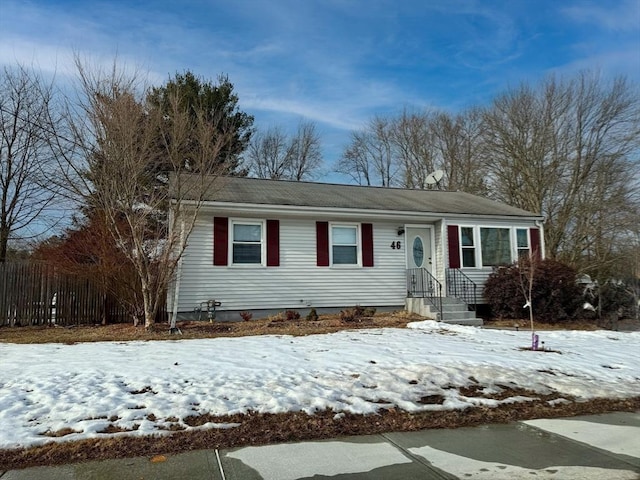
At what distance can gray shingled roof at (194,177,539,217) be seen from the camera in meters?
12.6

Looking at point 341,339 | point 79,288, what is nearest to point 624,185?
point 341,339

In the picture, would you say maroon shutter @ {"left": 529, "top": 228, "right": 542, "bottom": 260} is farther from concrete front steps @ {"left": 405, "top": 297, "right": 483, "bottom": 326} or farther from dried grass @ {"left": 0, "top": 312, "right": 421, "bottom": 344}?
dried grass @ {"left": 0, "top": 312, "right": 421, "bottom": 344}

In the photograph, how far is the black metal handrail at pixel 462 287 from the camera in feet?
45.8

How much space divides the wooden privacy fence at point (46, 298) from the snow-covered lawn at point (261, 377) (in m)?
3.11

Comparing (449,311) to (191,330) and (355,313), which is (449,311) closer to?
(355,313)

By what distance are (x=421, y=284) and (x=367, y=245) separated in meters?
2.20

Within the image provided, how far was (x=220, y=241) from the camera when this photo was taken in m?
12.0

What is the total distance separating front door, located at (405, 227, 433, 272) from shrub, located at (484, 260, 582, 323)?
2.15 m

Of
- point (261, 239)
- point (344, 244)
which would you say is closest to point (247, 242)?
point (261, 239)

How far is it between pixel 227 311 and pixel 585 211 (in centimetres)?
1896

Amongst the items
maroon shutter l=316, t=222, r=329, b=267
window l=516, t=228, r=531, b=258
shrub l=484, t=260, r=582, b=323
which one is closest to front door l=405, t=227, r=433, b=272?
shrub l=484, t=260, r=582, b=323

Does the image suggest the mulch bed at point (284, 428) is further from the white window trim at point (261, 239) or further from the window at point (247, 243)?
the window at point (247, 243)

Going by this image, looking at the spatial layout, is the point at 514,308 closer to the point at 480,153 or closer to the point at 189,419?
the point at 189,419

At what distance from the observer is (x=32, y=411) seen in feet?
14.1
